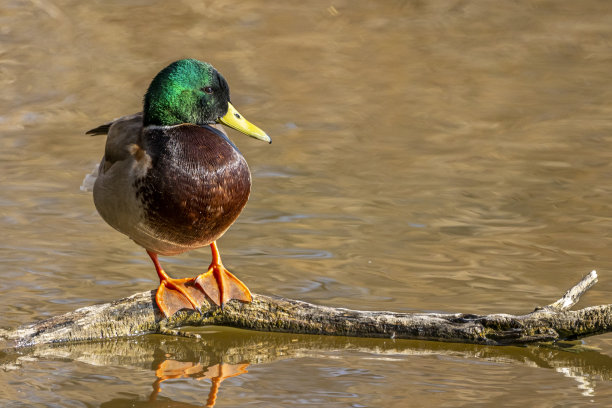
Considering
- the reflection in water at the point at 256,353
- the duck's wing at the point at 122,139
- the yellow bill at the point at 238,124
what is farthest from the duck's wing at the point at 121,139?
the reflection in water at the point at 256,353

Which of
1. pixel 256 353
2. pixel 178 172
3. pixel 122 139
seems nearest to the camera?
pixel 178 172

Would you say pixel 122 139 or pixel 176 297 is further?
pixel 176 297

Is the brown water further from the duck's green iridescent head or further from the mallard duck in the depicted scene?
the duck's green iridescent head

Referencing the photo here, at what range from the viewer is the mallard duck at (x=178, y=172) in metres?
4.20

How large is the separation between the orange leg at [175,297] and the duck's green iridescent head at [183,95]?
2.38 ft

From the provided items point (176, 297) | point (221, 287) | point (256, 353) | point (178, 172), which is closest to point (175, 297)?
point (176, 297)

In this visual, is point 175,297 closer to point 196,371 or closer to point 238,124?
point 196,371

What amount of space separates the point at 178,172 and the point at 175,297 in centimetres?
65

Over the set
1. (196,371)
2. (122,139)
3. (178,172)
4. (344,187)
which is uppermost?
(344,187)

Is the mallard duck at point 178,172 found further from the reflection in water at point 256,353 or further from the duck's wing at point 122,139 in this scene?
the reflection in water at point 256,353

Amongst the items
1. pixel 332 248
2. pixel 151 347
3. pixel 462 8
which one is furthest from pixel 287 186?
pixel 462 8

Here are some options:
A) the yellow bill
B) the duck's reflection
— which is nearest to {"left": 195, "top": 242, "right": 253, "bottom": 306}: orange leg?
the duck's reflection

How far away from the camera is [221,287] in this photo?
4.55 m

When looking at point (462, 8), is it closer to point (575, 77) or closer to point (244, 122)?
point (575, 77)
